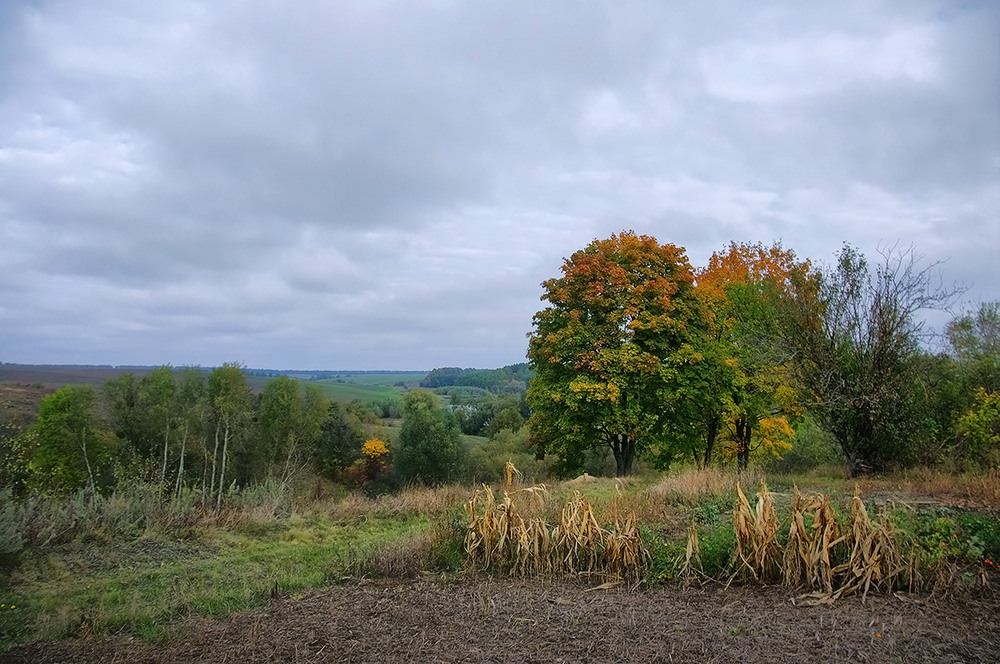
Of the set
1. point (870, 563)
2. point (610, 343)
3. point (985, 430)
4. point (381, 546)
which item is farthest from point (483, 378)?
point (870, 563)

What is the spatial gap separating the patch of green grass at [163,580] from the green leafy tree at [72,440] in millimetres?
16431

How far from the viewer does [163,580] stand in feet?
23.9

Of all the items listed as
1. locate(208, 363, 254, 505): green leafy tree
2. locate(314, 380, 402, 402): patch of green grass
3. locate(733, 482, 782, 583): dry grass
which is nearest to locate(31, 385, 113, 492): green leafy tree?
locate(208, 363, 254, 505): green leafy tree

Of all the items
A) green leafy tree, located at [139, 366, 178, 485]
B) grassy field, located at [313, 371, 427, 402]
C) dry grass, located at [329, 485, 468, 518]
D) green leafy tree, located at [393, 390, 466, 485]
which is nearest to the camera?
dry grass, located at [329, 485, 468, 518]

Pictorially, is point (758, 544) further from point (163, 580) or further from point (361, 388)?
point (361, 388)

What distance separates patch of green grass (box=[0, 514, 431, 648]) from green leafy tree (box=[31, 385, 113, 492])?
16431 millimetres

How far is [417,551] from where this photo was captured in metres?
7.07

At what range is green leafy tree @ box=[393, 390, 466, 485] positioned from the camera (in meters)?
36.0

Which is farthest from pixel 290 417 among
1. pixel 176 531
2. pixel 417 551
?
pixel 417 551

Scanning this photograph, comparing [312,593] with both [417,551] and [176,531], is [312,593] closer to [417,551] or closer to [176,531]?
[417,551]

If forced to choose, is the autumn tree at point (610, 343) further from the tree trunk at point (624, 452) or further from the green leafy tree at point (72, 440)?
the green leafy tree at point (72, 440)

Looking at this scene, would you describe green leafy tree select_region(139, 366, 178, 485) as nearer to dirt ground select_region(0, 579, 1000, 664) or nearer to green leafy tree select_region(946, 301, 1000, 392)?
dirt ground select_region(0, 579, 1000, 664)

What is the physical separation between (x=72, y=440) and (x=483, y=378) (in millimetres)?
69579

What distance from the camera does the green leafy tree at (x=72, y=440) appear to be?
23.0 meters
